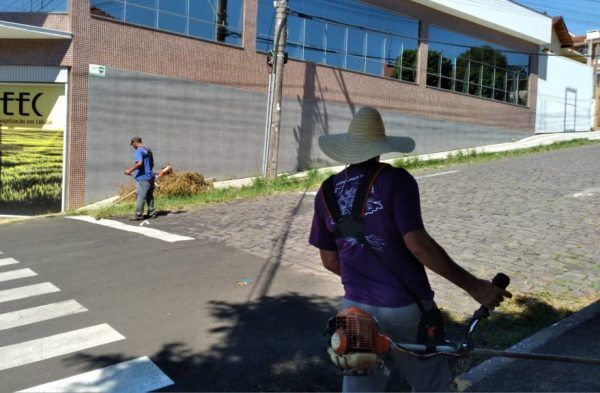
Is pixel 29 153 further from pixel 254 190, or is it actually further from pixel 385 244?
pixel 385 244

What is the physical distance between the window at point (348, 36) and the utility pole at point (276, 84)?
2.76 metres

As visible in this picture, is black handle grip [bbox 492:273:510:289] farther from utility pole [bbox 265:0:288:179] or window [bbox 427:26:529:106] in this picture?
window [bbox 427:26:529:106]

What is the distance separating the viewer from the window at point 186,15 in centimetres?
1545

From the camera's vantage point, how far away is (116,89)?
607 inches

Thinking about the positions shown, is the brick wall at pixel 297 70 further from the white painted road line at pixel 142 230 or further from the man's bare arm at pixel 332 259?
the man's bare arm at pixel 332 259

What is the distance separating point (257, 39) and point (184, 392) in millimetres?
16294

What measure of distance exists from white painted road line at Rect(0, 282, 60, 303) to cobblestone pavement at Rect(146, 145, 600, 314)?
284 cm

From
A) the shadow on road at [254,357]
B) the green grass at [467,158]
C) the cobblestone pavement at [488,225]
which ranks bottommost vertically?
the shadow on road at [254,357]

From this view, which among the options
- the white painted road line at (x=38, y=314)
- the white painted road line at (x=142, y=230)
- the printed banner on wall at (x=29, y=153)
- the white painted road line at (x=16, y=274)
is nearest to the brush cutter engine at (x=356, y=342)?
the white painted road line at (x=38, y=314)

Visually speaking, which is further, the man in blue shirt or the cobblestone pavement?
the man in blue shirt

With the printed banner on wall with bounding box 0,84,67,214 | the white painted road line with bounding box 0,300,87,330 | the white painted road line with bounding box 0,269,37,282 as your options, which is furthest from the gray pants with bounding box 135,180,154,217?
the white painted road line with bounding box 0,300,87,330

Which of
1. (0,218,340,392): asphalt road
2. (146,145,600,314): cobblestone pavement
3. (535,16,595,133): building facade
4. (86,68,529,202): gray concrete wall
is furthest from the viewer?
(535,16,595,133): building facade

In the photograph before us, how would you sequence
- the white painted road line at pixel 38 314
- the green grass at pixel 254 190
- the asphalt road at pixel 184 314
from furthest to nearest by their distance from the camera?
the green grass at pixel 254 190 → the white painted road line at pixel 38 314 → the asphalt road at pixel 184 314

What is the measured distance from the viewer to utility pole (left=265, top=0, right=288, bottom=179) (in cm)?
1560
